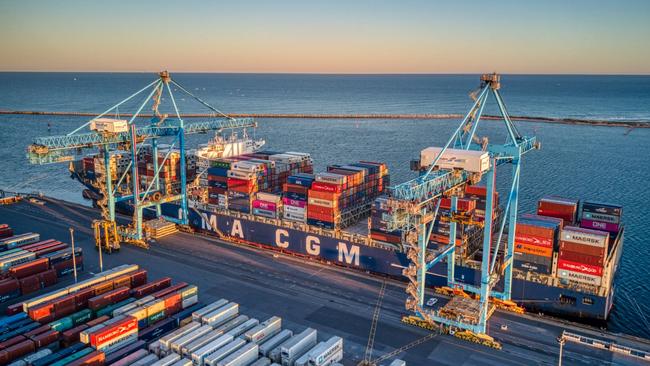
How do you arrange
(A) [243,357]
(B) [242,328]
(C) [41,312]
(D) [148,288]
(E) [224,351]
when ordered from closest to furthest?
(A) [243,357] < (E) [224,351] < (B) [242,328] < (C) [41,312] < (D) [148,288]

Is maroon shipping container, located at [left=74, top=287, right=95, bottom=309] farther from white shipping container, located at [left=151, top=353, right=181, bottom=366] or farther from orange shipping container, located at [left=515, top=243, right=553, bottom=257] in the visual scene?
orange shipping container, located at [left=515, top=243, right=553, bottom=257]

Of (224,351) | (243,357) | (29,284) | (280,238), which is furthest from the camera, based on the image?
(280,238)

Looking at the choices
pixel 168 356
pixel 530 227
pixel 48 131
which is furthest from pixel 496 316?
pixel 48 131

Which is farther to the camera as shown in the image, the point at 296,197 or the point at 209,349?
the point at 296,197

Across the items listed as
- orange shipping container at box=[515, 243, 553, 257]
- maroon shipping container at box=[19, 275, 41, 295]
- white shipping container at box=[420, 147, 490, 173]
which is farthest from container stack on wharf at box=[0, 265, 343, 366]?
orange shipping container at box=[515, 243, 553, 257]

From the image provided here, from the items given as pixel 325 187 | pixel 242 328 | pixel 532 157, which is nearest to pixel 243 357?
pixel 242 328

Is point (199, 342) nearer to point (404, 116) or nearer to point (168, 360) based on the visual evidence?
point (168, 360)
